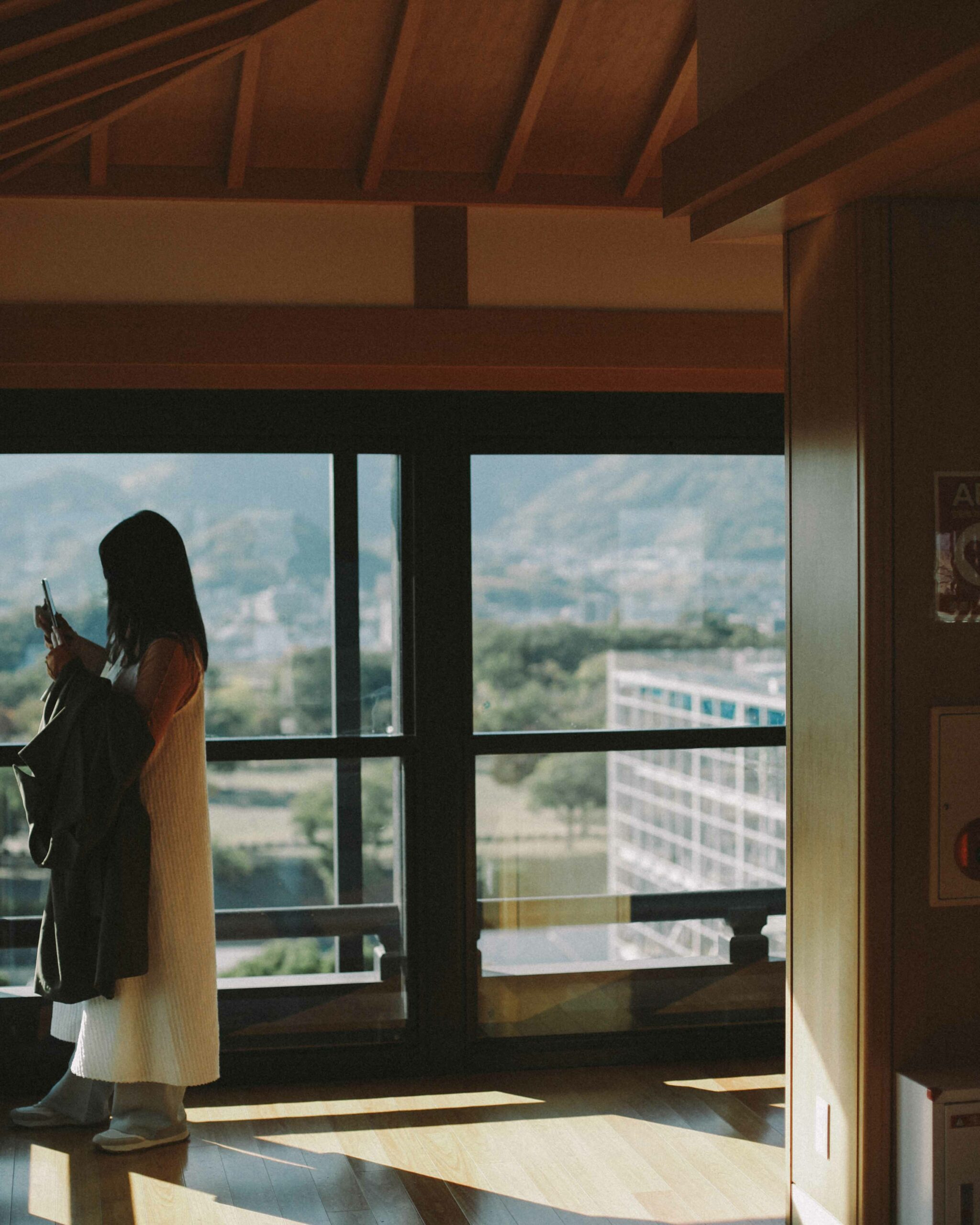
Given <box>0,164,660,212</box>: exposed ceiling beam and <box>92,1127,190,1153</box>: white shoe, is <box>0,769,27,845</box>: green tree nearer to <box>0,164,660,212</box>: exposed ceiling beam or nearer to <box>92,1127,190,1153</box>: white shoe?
<box>92,1127,190,1153</box>: white shoe

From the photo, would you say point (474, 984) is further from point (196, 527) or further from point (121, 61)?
point (121, 61)

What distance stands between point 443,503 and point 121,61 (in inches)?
68.9

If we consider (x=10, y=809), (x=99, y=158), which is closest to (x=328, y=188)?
(x=99, y=158)

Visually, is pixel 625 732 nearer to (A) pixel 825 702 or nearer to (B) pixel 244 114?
(A) pixel 825 702

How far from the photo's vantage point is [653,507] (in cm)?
436

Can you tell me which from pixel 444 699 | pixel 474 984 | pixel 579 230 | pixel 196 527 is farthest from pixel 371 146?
pixel 474 984

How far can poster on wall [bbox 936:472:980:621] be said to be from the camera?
2.43 m

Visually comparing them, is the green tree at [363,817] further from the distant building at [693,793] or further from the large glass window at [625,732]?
the distant building at [693,793]

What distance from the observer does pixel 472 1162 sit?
346 cm

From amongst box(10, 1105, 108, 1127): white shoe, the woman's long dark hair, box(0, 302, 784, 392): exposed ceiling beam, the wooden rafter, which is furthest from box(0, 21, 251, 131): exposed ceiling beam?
box(10, 1105, 108, 1127): white shoe

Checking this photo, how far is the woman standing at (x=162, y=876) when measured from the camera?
3.38 m

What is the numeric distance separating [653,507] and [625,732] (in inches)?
30.5

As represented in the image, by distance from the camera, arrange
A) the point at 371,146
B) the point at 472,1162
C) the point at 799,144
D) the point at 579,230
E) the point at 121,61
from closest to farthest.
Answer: the point at 799,144 < the point at 121,61 < the point at 472,1162 < the point at 371,146 < the point at 579,230

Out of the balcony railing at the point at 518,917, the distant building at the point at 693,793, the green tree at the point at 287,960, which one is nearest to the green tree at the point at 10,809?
the balcony railing at the point at 518,917
